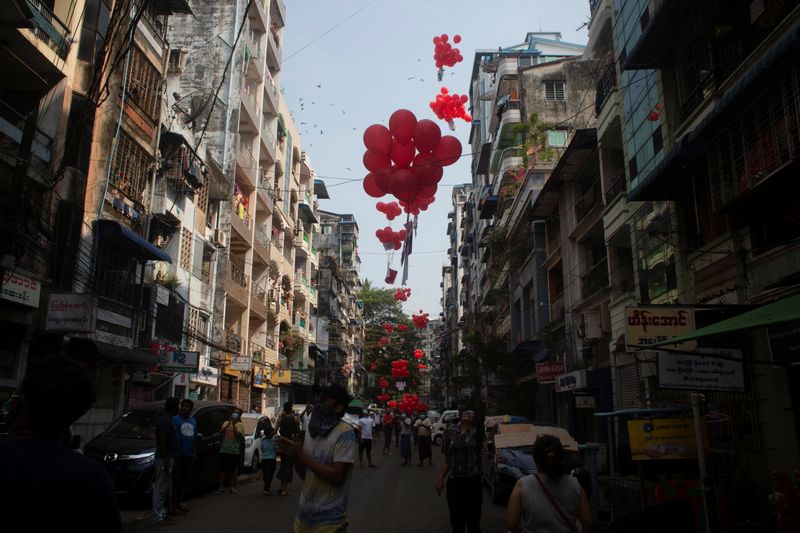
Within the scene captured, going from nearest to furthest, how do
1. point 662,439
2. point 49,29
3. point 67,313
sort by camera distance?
point 662,439, point 67,313, point 49,29

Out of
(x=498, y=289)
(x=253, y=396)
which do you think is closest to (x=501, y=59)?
(x=498, y=289)

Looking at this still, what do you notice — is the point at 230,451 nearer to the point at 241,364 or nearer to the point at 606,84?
the point at 606,84

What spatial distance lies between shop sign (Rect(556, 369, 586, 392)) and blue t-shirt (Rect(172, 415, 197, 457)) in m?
12.9

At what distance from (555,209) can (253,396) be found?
19.6m

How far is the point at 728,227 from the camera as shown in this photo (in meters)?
11.2

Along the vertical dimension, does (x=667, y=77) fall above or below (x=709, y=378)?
above

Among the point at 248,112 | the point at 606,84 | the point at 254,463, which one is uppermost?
the point at 248,112

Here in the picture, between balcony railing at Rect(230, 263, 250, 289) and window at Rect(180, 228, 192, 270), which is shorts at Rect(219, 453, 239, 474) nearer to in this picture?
window at Rect(180, 228, 192, 270)

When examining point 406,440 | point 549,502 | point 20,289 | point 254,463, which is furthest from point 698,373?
point 406,440

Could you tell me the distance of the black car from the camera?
33.8ft

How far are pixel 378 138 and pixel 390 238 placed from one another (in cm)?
559

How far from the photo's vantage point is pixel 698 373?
8.61 m

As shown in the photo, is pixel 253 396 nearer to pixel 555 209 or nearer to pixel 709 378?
pixel 555 209

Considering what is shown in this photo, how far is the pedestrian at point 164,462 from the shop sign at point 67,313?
6294mm
